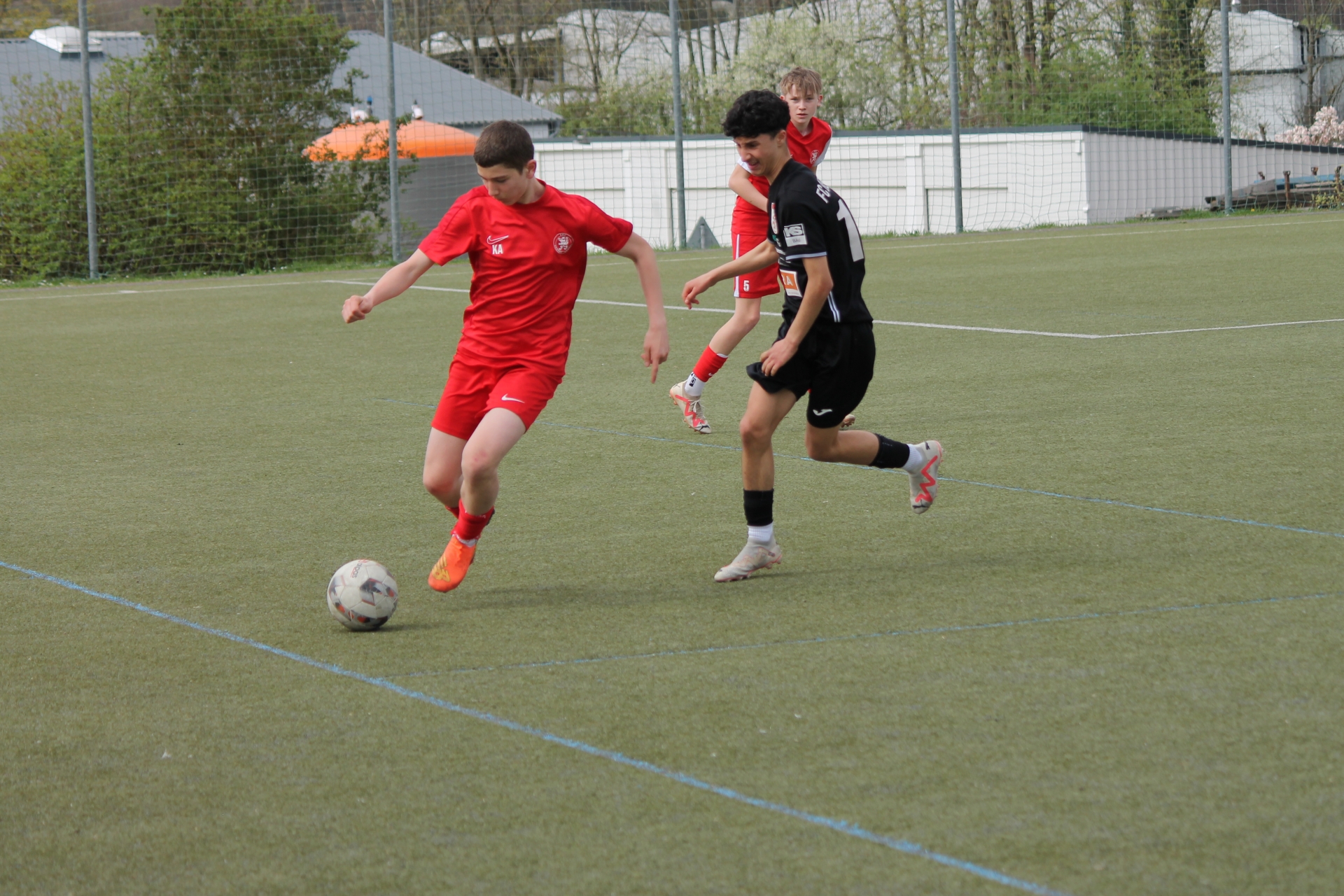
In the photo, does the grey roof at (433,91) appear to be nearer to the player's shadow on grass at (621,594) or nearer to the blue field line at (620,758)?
the player's shadow on grass at (621,594)

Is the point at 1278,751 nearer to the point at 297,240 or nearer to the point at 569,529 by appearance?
the point at 569,529

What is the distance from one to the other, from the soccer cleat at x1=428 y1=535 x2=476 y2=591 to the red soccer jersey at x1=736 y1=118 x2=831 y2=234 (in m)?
4.31

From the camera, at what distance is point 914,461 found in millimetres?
6258

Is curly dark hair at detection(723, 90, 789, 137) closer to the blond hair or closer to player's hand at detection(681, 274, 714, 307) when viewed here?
player's hand at detection(681, 274, 714, 307)

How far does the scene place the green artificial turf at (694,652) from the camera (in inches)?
131

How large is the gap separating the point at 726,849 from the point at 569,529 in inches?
131

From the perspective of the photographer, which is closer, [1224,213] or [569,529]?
[569,529]

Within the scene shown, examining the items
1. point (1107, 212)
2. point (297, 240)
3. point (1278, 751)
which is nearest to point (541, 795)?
point (1278, 751)

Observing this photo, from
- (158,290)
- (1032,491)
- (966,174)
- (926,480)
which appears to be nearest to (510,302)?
(926,480)

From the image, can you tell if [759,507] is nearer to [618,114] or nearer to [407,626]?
[407,626]

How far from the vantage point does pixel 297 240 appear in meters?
22.8

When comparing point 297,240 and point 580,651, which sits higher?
point 297,240

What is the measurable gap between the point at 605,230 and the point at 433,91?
3706 cm

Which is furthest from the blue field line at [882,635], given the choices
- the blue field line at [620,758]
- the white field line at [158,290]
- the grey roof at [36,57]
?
the grey roof at [36,57]
